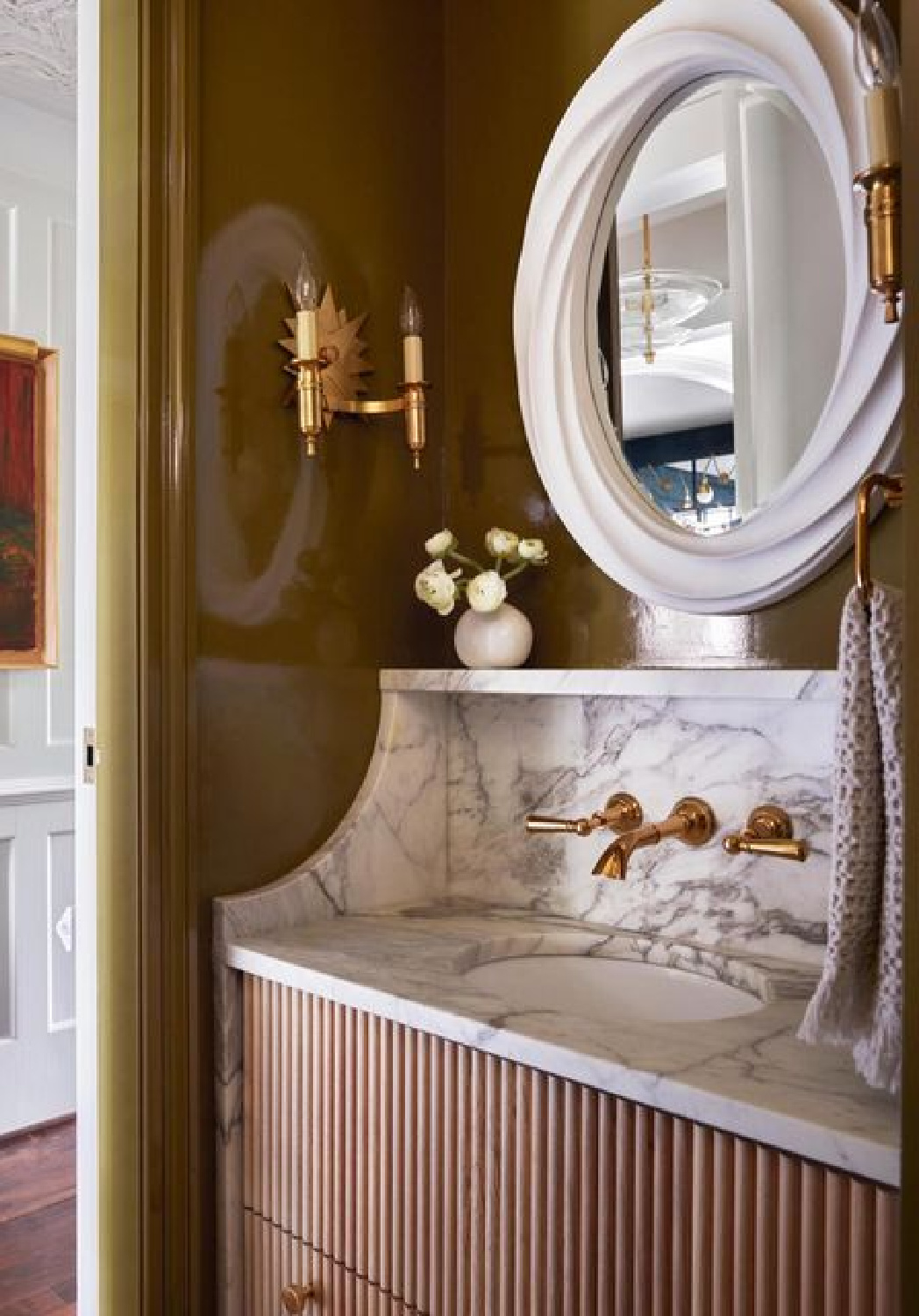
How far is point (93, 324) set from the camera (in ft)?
5.03

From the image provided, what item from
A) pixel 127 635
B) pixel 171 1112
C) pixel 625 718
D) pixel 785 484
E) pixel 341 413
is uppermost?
pixel 341 413

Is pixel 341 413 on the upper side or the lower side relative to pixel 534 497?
upper

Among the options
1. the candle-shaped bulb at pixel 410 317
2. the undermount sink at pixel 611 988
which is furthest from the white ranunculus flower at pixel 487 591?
the undermount sink at pixel 611 988

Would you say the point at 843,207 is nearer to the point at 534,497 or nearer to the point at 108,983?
the point at 534,497

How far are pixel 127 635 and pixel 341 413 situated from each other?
494 mm

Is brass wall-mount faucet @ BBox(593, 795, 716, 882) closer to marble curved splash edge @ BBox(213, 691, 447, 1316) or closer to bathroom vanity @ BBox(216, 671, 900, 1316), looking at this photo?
bathroom vanity @ BBox(216, 671, 900, 1316)

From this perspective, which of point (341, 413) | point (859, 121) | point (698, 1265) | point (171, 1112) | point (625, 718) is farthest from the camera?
point (341, 413)

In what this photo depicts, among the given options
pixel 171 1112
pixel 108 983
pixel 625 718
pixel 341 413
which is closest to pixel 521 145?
pixel 341 413

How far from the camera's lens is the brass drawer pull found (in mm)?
1391

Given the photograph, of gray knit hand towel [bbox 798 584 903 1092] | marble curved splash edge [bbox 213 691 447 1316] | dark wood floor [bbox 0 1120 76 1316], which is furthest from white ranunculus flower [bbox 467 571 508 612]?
dark wood floor [bbox 0 1120 76 1316]

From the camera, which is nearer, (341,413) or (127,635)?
(127,635)

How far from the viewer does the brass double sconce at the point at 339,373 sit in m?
1.55

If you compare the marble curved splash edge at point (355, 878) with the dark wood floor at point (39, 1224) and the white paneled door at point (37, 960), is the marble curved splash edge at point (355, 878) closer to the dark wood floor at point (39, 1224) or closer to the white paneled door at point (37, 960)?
the dark wood floor at point (39, 1224)

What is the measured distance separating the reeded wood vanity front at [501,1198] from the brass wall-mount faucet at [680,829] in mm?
351
